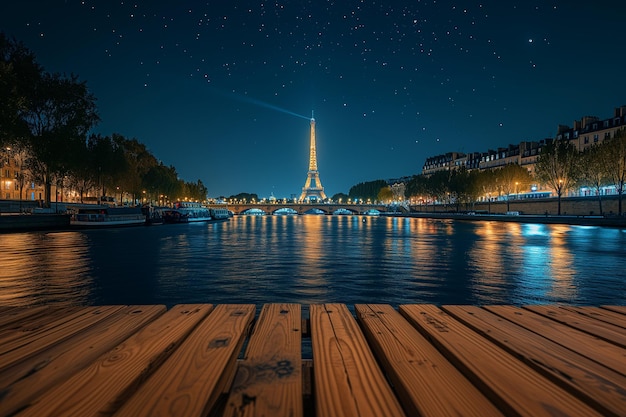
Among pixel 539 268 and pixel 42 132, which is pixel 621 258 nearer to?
pixel 539 268

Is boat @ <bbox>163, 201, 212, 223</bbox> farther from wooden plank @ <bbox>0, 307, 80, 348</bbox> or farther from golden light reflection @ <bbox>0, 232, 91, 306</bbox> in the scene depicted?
wooden plank @ <bbox>0, 307, 80, 348</bbox>

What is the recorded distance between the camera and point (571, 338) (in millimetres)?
3092

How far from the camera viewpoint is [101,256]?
2312 centimetres

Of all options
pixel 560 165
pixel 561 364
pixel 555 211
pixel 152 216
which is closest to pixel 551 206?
pixel 555 211

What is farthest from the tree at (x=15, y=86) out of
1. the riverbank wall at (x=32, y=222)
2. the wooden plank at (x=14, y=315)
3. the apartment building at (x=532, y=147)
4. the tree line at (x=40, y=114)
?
the apartment building at (x=532, y=147)

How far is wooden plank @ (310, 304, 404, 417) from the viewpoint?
1882 mm

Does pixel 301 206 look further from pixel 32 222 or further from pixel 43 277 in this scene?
pixel 43 277

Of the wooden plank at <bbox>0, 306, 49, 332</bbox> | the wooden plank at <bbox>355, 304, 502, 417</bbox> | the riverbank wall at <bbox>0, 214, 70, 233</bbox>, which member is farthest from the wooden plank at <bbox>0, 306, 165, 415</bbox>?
the riverbank wall at <bbox>0, 214, 70, 233</bbox>

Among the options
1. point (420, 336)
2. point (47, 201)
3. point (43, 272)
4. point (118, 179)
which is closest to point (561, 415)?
point (420, 336)

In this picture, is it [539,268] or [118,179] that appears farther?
[118,179]

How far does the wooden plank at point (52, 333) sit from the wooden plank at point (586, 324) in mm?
4255

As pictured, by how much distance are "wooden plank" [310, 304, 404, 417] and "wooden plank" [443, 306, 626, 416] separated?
0.99 m

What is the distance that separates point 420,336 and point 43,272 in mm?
18503

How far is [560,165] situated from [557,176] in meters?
2.14
